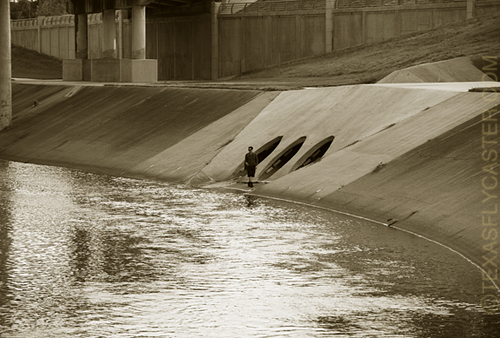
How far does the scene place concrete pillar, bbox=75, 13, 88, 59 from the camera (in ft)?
225

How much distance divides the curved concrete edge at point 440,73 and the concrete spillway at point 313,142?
15.8 feet

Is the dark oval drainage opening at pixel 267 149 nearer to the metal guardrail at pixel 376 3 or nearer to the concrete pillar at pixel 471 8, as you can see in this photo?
the concrete pillar at pixel 471 8

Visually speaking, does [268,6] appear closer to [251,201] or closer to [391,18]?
[391,18]

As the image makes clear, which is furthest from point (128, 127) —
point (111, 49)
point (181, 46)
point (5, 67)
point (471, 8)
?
point (181, 46)

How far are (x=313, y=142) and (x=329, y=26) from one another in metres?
28.8

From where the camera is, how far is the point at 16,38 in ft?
343

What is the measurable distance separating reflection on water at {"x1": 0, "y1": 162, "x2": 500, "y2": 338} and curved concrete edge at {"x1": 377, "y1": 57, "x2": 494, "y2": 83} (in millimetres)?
15496

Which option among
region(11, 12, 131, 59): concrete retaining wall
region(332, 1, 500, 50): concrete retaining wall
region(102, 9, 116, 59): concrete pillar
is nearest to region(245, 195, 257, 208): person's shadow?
region(332, 1, 500, 50): concrete retaining wall

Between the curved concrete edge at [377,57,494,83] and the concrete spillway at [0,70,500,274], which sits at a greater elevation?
the curved concrete edge at [377,57,494,83]

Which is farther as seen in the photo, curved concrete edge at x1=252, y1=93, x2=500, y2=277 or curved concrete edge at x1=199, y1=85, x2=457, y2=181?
curved concrete edge at x1=199, y1=85, x2=457, y2=181

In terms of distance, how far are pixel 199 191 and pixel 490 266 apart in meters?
15.9

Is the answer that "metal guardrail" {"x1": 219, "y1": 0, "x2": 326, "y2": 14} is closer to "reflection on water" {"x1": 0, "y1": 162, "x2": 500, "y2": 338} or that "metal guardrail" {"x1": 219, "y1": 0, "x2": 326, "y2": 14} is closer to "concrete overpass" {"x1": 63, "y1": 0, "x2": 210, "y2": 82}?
"concrete overpass" {"x1": 63, "y1": 0, "x2": 210, "y2": 82}

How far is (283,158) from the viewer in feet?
118

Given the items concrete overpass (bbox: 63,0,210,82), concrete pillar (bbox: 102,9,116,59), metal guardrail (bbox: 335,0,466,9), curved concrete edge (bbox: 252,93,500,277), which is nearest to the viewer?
curved concrete edge (bbox: 252,93,500,277)
